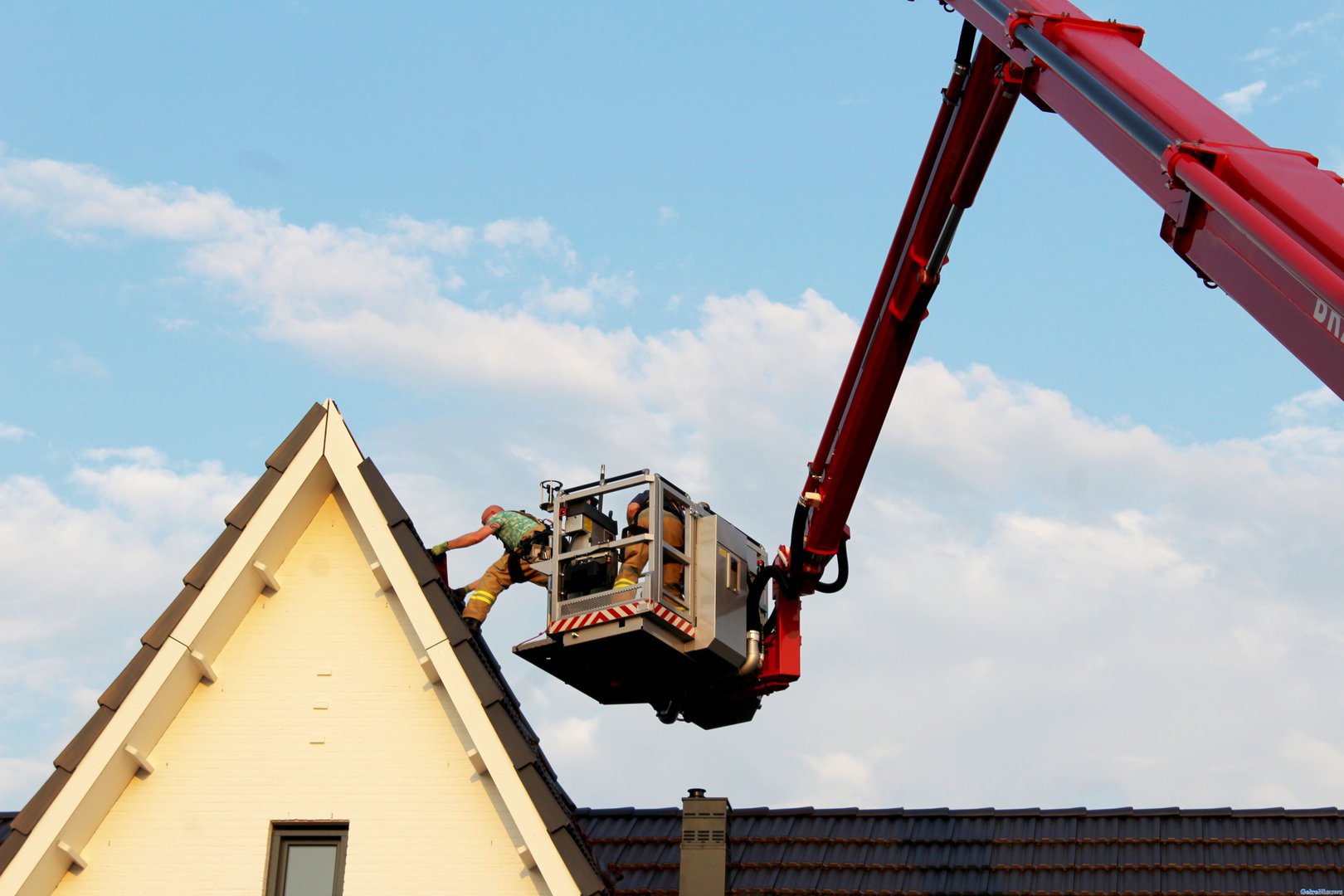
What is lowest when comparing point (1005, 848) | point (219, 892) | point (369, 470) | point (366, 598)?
point (219, 892)

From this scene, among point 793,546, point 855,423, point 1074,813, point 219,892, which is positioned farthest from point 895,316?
point 219,892

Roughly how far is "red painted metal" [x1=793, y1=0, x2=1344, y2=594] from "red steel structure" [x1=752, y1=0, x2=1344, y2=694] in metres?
0.01

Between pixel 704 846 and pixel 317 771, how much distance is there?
3852 mm

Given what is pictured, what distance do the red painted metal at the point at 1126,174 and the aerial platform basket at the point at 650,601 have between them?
47.3 inches

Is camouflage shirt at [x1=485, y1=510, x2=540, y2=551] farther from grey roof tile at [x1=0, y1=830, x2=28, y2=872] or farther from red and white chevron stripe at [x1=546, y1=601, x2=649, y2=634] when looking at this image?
grey roof tile at [x1=0, y1=830, x2=28, y2=872]

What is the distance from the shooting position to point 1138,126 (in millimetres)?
Answer: 13484

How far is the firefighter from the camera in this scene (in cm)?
1856

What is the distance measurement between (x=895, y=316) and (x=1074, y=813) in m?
5.45

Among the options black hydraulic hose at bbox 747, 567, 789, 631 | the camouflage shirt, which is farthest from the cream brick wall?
black hydraulic hose at bbox 747, 567, 789, 631

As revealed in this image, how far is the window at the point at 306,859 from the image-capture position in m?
14.9

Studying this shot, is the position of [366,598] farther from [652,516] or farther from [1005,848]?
[1005,848]

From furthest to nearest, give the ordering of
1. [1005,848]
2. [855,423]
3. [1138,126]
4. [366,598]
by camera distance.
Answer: [855,423], [1005,848], [366,598], [1138,126]

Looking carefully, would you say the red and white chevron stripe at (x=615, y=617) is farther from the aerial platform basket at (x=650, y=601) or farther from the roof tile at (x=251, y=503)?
the roof tile at (x=251, y=503)

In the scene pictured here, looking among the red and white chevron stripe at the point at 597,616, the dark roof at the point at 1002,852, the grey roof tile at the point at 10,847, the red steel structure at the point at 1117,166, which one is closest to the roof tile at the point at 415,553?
the red and white chevron stripe at the point at 597,616
